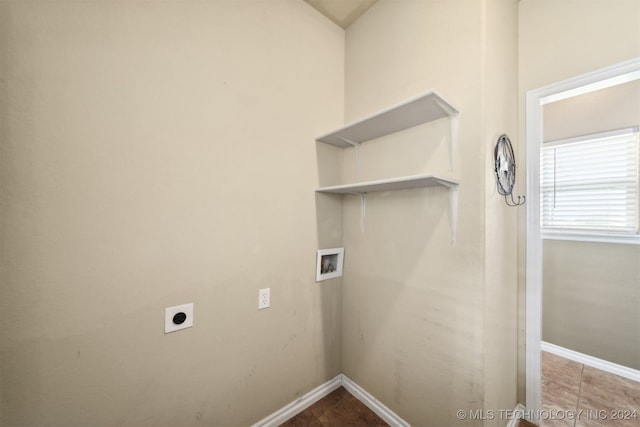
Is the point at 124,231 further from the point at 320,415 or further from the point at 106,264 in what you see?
the point at 320,415

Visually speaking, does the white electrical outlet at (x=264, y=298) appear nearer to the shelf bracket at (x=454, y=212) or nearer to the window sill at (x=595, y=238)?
the shelf bracket at (x=454, y=212)

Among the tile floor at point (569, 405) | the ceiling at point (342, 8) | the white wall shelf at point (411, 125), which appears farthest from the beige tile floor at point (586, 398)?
the ceiling at point (342, 8)

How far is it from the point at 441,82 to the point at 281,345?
191 cm

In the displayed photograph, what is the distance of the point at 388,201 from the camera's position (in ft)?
5.33

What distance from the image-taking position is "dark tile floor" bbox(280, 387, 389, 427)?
5.14 feet

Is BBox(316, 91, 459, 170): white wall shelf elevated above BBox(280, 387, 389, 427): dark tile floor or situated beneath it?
elevated above

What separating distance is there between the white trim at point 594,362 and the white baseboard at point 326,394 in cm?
198

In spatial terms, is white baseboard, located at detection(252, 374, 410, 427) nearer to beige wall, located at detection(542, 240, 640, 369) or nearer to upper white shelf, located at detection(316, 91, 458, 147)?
upper white shelf, located at detection(316, 91, 458, 147)

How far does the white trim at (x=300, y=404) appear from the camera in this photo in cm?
151

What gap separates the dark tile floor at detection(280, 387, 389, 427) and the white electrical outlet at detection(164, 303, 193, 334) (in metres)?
1.00

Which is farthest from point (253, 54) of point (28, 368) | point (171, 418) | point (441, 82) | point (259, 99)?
point (171, 418)

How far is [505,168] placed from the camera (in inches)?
55.9

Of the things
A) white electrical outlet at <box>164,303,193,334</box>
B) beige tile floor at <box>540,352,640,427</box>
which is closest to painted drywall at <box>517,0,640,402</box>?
beige tile floor at <box>540,352,640,427</box>

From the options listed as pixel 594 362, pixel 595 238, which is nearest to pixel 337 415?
pixel 594 362
